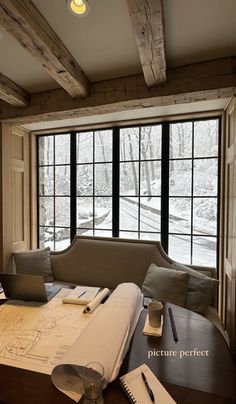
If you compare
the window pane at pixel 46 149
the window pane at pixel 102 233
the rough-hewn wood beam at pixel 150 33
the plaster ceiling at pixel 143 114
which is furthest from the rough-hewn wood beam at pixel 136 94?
the window pane at pixel 102 233

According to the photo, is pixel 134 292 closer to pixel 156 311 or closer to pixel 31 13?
pixel 156 311

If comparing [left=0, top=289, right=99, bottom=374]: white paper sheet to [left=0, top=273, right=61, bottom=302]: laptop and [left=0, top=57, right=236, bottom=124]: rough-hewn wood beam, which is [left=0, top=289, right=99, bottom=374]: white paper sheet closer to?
[left=0, top=273, right=61, bottom=302]: laptop

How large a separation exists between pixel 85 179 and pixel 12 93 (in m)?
1.32

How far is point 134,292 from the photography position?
1.33 m

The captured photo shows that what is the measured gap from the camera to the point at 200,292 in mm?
1985

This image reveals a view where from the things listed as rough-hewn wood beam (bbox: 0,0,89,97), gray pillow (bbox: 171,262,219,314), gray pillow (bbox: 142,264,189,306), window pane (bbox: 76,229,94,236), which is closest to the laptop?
gray pillow (bbox: 142,264,189,306)

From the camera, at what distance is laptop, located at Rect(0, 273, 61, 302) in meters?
1.32

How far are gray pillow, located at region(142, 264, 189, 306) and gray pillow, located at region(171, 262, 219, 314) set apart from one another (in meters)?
0.07

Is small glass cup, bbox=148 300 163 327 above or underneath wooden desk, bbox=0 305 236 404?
above

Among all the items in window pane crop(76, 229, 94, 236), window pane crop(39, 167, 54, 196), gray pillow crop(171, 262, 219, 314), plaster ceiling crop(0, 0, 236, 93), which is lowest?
gray pillow crop(171, 262, 219, 314)

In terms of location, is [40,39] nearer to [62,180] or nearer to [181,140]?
[181,140]

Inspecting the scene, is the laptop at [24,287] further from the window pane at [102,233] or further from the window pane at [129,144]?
the window pane at [129,144]

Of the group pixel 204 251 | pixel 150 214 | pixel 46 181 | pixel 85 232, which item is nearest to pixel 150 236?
pixel 150 214

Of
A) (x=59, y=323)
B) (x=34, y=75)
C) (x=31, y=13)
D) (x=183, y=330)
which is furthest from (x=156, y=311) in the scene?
(x=34, y=75)
